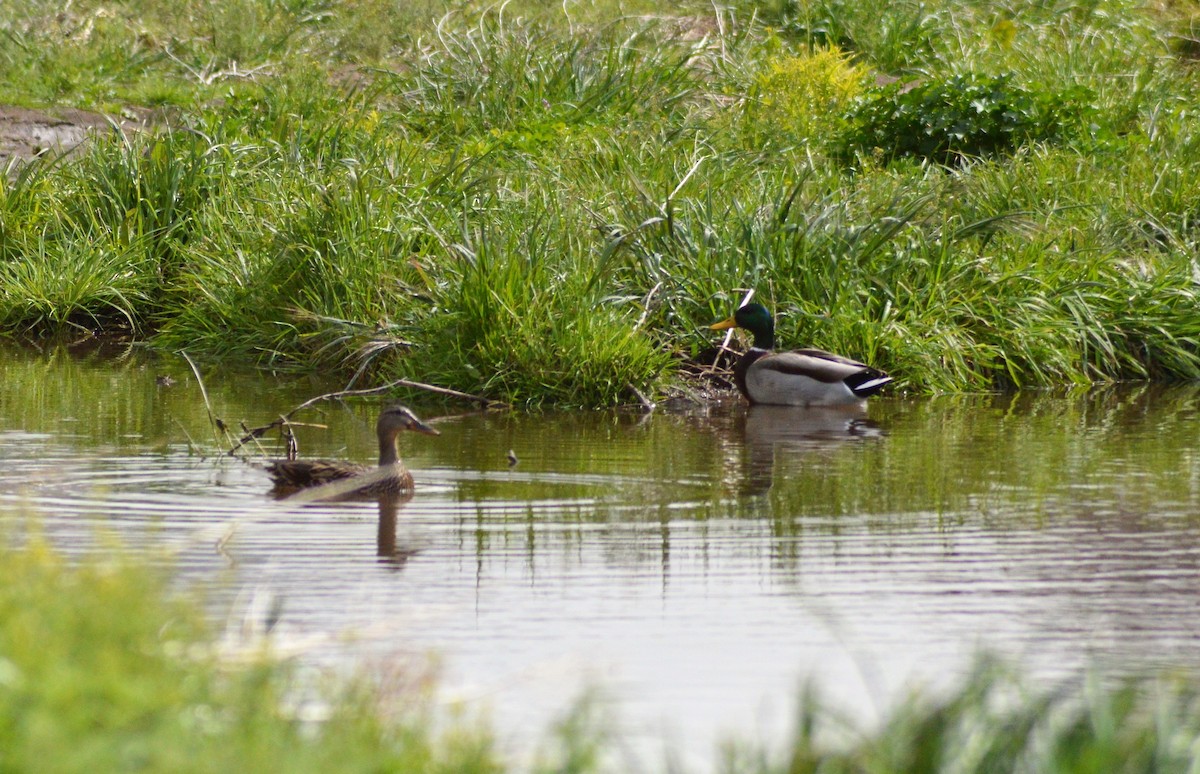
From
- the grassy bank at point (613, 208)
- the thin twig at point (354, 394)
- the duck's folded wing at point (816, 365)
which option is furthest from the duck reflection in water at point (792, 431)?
the thin twig at point (354, 394)

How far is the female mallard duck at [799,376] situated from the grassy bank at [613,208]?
51cm

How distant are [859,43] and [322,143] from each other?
787cm

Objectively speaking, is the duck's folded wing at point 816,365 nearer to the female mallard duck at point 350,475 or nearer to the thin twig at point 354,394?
the thin twig at point 354,394

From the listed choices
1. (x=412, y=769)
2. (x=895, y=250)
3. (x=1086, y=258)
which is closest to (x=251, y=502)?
(x=412, y=769)

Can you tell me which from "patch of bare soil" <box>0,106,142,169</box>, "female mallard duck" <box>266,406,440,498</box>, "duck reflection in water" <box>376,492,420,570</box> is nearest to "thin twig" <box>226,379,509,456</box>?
"female mallard duck" <box>266,406,440,498</box>

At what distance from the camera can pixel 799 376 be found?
456 inches

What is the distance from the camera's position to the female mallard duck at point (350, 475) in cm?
794

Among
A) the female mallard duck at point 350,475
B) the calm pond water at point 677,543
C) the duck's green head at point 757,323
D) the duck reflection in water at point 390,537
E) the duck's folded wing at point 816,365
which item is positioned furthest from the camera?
the duck's green head at point 757,323

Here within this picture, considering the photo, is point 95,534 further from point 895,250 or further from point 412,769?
point 895,250

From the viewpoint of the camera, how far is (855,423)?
36.1ft

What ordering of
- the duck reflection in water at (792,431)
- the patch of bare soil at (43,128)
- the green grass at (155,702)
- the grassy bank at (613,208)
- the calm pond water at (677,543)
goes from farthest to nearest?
the patch of bare soil at (43,128) → the grassy bank at (613,208) → the duck reflection in water at (792,431) → the calm pond water at (677,543) → the green grass at (155,702)

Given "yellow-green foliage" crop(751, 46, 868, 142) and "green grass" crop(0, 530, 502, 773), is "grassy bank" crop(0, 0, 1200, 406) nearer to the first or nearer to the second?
"yellow-green foliage" crop(751, 46, 868, 142)

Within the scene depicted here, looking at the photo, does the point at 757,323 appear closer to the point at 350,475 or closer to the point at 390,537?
the point at 350,475

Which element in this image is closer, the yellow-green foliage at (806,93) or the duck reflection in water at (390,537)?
the duck reflection in water at (390,537)
